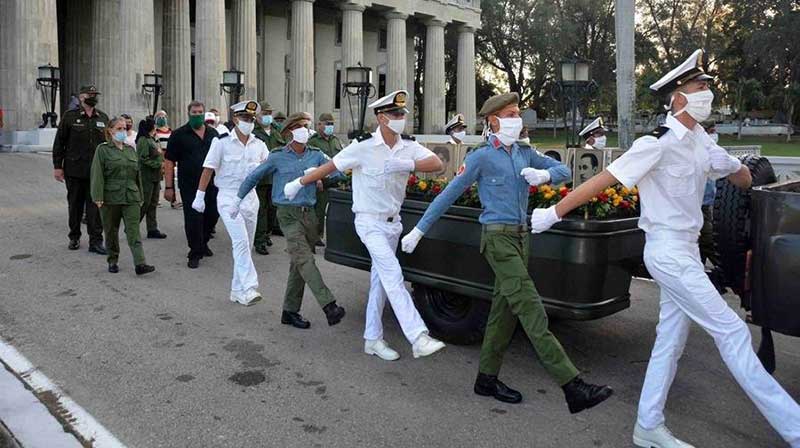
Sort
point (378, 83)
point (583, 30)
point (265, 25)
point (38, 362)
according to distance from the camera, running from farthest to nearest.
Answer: point (583, 30) < point (378, 83) < point (265, 25) < point (38, 362)

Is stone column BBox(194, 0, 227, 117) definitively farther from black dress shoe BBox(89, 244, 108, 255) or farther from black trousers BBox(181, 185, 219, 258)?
black trousers BBox(181, 185, 219, 258)

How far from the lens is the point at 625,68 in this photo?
567 inches

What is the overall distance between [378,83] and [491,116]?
4346 centimetres

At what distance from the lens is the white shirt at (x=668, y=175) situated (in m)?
3.85

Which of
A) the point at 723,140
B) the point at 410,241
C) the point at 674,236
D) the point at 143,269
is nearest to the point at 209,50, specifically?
the point at 143,269

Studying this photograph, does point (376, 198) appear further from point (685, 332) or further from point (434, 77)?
point (434, 77)

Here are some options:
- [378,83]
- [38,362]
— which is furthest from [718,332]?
[378,83]

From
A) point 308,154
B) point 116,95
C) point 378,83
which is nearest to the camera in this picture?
point 308,154

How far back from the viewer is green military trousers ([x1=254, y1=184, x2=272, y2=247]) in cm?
1004

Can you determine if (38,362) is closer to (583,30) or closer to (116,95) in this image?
(116,95)

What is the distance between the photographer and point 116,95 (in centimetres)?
2823

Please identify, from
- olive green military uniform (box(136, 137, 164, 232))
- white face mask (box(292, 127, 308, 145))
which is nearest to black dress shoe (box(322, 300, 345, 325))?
white face mask (box(292, 127, 308, 145))

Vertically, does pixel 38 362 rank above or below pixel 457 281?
below

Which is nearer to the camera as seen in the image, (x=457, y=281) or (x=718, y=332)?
(x=718, y=332)
